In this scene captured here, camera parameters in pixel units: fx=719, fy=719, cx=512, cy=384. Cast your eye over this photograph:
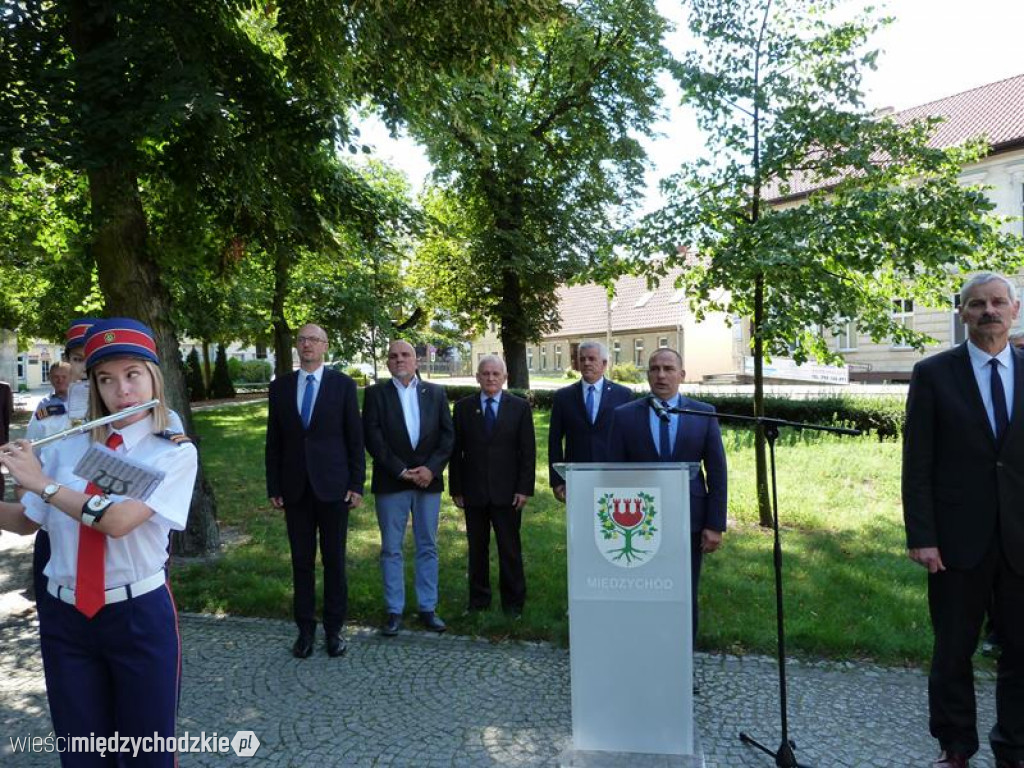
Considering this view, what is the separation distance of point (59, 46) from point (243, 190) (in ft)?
6.40

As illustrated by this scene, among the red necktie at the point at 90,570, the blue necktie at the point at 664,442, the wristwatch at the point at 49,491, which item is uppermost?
the wristwatch at the point at 49,491

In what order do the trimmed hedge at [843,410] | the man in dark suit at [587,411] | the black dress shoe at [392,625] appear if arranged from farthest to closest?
the trimmed hedge at [843,410], the man in dark suit at [587,411], the black dress shoe at [392,625]

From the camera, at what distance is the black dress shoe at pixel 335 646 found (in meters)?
5.10

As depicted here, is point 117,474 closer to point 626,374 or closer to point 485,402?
point 485,402

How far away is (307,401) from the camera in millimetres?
5352

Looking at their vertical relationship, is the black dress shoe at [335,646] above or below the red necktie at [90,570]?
below

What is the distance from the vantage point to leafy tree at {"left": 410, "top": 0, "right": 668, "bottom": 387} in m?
20.2

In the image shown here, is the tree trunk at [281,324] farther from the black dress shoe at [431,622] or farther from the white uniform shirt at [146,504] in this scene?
the white uniform shirt at [146,504]

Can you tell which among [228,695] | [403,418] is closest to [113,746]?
[228,695]

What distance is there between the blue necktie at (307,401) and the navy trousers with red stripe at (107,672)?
9.18ft

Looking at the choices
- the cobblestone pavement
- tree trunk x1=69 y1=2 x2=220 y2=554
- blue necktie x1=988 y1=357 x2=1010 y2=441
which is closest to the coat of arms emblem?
the cobblestone pavement

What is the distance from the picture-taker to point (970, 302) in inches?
141

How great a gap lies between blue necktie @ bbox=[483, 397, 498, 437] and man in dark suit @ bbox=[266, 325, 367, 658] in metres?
1.14

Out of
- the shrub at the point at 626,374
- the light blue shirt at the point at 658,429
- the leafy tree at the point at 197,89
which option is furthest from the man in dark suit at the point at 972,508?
the shrub at the point at 626,374
